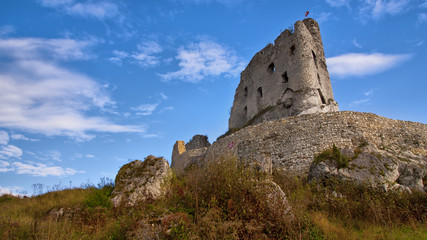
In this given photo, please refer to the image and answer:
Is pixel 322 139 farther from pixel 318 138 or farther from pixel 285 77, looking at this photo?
pixel 285 77

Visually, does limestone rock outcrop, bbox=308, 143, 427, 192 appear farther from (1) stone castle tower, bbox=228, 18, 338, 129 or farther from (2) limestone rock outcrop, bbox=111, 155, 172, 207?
(1) stone castle tower, bbox=228, 18, 338, 129

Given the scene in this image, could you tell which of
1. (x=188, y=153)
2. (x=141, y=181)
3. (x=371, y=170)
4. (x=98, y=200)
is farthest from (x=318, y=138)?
(x=188, y=153)

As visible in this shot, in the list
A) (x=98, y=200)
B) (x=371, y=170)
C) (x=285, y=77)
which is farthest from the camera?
(x=285, y=77)

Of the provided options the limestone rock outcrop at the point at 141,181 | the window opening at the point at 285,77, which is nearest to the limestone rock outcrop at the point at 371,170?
the limestone rock outcrop at the point at 141,181

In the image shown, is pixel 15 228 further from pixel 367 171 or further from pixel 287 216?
pixel 367 171

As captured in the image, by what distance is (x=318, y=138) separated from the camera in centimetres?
1366

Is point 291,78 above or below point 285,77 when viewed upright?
below

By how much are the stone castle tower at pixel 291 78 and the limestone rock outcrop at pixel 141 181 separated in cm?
1519

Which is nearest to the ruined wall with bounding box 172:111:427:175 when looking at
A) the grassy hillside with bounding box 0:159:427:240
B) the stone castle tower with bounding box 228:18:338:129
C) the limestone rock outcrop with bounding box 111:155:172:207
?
the grassy hillside with bounding box 0:159:427:240

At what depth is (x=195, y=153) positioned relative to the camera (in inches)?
835

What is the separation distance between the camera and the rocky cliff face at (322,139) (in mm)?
13211

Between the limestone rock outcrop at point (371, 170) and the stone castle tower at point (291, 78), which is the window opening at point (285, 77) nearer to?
the stone castle tower at point (291, 78)

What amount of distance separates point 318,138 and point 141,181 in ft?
31.4

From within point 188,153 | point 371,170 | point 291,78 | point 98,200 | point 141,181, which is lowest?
point 98,200
